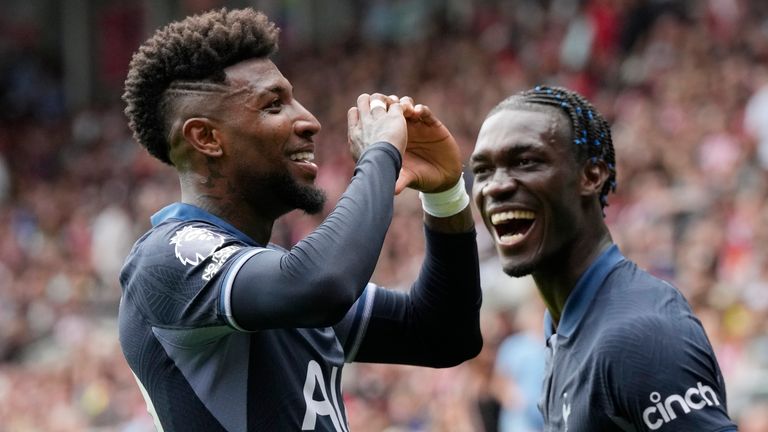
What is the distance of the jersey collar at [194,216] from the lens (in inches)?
155

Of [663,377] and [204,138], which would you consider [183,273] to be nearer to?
[204,138]

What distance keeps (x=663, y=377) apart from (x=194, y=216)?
1.45 metres

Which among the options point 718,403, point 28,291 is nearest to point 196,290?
point 718,403

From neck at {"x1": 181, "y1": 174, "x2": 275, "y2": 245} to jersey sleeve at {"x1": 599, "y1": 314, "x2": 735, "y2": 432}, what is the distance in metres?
1.15

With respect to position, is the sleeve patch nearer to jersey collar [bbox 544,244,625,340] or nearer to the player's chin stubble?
the player's chin stubble

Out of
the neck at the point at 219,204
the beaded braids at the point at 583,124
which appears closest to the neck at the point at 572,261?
the beaded braids at the point at 583,124

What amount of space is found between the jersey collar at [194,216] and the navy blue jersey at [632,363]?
1.05 meters

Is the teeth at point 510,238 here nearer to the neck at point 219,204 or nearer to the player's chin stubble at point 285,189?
the player's chin stubble at point 285,189

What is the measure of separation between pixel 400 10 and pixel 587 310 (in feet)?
50.0

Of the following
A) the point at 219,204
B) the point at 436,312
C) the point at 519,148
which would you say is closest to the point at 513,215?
the point at 519,148

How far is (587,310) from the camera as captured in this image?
3959 millimetres

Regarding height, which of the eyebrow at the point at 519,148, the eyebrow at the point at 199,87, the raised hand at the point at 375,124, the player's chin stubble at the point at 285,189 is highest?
the eyebrow at the point at 199,87

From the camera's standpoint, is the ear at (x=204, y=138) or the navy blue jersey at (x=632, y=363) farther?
the ear at (x=204, y=138)

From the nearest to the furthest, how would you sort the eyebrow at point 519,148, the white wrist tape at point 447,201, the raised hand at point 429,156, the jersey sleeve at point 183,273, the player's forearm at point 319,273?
the player's forearm at point 319,273 < the jersey sleeve at point 183,273 < the eyebrow at point 519,148 < the raised hand at point 429,156 < the white wrist tape at point 447,201
